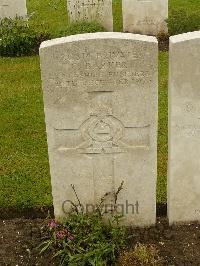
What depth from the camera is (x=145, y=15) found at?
10578 millimetres

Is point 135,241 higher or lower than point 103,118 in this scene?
lower

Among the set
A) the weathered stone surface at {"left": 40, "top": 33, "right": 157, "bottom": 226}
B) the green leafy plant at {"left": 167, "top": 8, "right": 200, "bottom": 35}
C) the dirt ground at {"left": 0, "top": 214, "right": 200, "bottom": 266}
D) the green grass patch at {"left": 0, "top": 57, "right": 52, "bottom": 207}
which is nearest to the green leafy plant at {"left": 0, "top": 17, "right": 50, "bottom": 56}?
the green grass patch at {"left": 0, "top": 57, "right": 52, "bottom": 207}

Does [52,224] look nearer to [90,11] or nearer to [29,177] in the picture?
[29,177]

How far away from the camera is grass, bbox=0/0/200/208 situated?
19.7ft

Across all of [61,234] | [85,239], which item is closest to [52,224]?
[61,234]

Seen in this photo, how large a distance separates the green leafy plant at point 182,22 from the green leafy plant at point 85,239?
5.71 m

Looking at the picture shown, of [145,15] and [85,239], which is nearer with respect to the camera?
[85,239]

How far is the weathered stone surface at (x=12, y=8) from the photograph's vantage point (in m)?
10.8

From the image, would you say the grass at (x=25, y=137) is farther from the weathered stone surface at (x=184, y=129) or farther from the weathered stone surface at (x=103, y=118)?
the weathered stone surface at (x=103, y=118)

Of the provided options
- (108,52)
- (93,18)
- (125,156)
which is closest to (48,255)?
(125,156)

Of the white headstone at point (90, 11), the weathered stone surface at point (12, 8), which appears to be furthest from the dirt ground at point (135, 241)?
the weathered stone surface at point (12, 8)

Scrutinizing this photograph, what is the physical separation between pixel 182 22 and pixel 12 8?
3382mm

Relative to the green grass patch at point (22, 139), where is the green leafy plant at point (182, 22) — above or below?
above

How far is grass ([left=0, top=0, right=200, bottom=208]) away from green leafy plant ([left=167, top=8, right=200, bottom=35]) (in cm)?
75
